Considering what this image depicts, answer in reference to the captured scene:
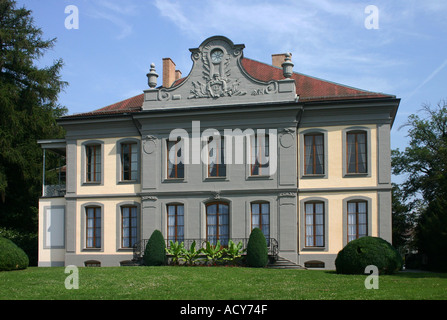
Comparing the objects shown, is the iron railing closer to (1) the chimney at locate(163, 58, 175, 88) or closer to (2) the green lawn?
(1) the chimney at locate(163, 58, 175, 88)

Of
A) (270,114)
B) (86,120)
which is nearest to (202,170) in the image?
(270,114)

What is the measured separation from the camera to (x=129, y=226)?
94.7 ft

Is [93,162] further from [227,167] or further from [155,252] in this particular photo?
[227,167]

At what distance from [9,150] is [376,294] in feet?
83.5

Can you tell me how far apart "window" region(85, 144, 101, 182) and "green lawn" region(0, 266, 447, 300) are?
8.04 m

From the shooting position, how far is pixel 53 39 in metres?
37.5

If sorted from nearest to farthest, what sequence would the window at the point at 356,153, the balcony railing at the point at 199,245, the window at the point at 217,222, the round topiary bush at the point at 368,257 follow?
1. the round topiary bush at the point at 368,257
2. the balcony railing at the point at 199,245
3. the window at the point at 356,153
4. the window at the point at 217,222

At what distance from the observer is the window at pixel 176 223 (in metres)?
28.1

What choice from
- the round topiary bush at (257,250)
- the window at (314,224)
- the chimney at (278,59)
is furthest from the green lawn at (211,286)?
the chimney at (278,59)

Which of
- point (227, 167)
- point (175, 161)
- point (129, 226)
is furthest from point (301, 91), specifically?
point (129, 226)

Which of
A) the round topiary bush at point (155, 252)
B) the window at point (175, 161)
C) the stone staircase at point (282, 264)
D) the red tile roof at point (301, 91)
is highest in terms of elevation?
the red tile roof at point (301, 91)

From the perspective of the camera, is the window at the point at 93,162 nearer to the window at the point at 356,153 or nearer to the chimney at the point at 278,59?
the chimney at the point at 278,59

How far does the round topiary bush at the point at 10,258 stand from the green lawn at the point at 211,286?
5.85ft

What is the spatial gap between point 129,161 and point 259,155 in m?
6.49
